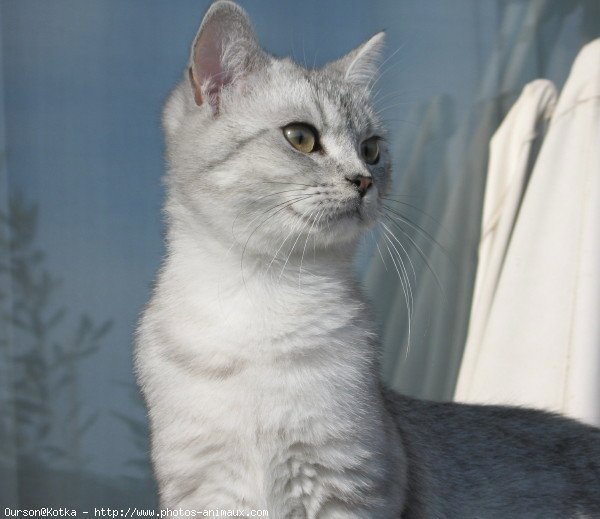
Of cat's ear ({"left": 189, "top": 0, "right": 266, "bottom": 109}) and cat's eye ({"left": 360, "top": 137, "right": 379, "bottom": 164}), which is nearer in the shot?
cat's ear ({"left": 189, "top": 0, "right": 266, "bottom": 109})

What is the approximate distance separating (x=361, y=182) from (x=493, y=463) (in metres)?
0.50

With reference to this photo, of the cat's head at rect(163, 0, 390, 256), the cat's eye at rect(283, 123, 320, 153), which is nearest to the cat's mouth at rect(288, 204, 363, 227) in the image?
the cat's head at rect(163, 0, 390, 256)

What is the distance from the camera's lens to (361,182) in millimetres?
1152

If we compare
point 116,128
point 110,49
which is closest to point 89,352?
point 116,128

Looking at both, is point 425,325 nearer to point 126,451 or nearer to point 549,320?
point 549,320

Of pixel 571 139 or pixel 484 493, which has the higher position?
pixel 571 139

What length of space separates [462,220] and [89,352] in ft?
3.51

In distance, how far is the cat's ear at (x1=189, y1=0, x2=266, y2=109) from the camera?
1131mm

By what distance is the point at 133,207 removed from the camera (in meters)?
2.00

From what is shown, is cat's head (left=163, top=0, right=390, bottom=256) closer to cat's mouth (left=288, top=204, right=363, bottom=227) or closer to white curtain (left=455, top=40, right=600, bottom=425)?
cat's mouth (left=288, top=204, right=363, bottom=227)

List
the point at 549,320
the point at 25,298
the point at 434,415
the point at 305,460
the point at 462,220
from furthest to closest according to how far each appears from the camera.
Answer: the point at 462,220 < the point at 25,298 < the point at 549,320 < the point at 434,415 < the point at 305,460

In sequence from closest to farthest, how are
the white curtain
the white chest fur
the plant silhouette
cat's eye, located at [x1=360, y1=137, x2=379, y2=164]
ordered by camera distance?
1. the white chest fur
2. cat's eye, located at [x1=360, y1=137, x2=379, y2=164]
3. the white curtain
4. the plant silhouette

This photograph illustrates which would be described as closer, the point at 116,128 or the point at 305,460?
the point at 305,460

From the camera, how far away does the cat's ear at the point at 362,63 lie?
4.56 ft
